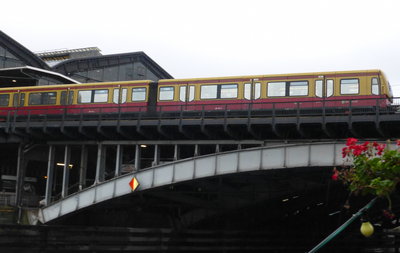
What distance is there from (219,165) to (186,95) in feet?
33.1

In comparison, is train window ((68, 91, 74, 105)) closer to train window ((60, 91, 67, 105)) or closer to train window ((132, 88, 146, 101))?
train window ((60, 91, 67, 105))

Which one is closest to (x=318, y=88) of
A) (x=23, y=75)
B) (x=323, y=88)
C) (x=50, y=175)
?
(x=323, y=88)

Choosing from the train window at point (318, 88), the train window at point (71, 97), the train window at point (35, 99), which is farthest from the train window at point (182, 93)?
the train window at point (35, 99)

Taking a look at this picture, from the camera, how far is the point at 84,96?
35469 mm

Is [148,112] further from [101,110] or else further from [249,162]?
[249,162]

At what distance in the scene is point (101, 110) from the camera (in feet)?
111

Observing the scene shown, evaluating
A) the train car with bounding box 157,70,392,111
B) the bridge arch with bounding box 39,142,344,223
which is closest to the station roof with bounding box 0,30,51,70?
the train car with bounding box 157,70,392,111

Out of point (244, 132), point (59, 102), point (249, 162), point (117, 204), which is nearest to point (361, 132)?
point (244, 132)

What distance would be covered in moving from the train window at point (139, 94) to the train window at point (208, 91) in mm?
4191

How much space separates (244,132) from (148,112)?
636 centimetres

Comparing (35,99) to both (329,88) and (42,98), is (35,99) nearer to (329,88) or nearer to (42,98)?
(42,98)

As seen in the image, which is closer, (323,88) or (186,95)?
(323,88)

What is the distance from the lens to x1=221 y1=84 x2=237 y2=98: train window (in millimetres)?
30703

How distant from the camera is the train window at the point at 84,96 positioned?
116ft
